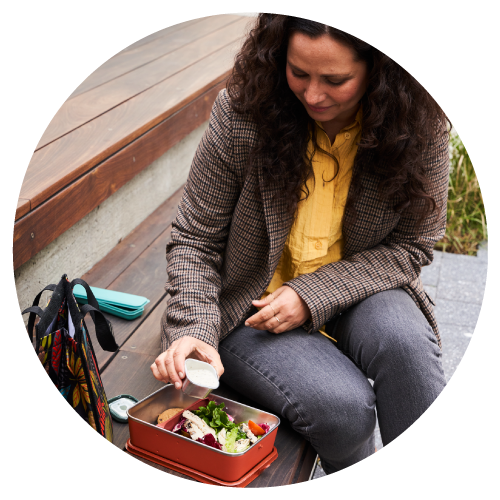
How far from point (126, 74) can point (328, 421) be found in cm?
202

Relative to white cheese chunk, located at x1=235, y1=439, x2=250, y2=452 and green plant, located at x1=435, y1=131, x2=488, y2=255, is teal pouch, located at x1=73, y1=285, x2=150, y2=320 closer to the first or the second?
white cheese chunk, located at x1=235, y1=439, x2=250, y2=452

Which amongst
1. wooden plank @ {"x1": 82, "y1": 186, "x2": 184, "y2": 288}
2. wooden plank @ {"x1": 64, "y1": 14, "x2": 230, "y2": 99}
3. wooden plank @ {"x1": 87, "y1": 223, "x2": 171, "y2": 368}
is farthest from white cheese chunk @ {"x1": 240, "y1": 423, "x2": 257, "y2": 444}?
wooden plank @ {"x1": 64, "y1": 14, "x2": 230, "y2": 99}

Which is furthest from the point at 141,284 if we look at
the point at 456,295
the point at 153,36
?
the point at 153,36

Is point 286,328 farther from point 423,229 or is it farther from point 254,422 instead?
point 423,229

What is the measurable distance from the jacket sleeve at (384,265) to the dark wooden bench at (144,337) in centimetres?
30

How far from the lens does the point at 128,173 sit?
2.07m

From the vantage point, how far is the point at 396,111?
4.12 ft

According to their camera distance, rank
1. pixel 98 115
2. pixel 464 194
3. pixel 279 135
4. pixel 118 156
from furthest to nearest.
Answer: pixel 464 194, pixel 98 115, pixel 118 156, pixel 279 135

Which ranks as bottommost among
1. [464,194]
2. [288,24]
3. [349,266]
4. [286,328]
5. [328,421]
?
[464,194]

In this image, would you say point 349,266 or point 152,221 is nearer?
point 349,266

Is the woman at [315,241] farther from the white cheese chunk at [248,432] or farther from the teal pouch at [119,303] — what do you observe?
the teal pouch at [119,303]

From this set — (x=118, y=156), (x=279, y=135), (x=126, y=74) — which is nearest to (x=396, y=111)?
(x=279, y=135)

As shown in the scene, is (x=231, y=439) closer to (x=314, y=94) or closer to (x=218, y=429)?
(x=218, y=429)

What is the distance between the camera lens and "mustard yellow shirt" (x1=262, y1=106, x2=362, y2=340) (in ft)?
4.48
